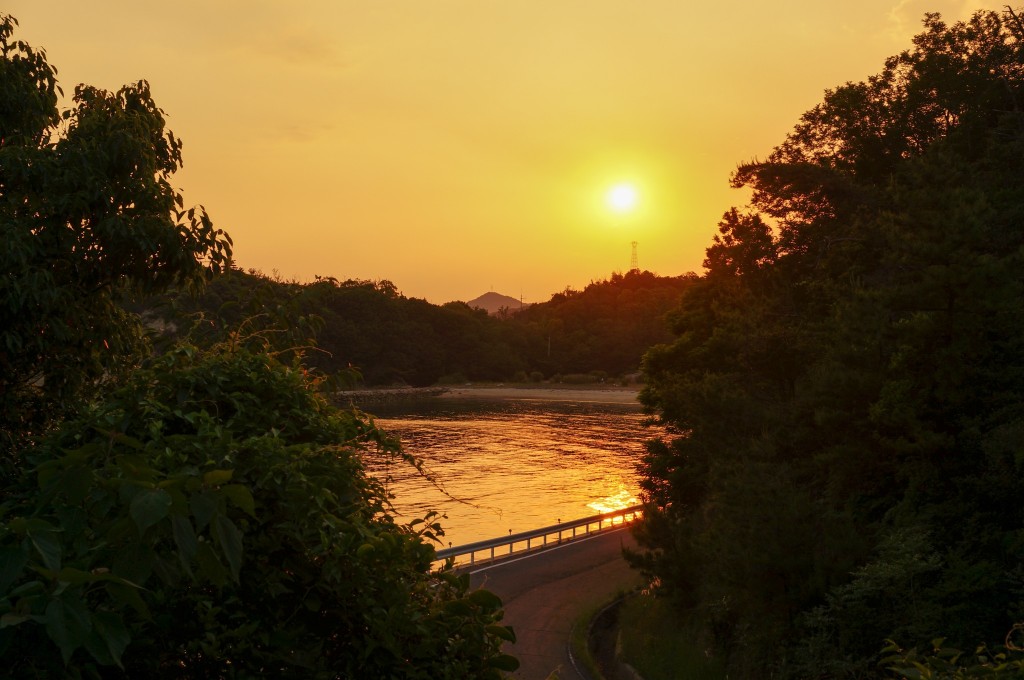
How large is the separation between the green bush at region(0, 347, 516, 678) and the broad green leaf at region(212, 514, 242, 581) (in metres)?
0.16

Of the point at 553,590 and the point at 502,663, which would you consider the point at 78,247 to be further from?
the point at 553,590

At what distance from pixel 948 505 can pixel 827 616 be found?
3291 millimetres

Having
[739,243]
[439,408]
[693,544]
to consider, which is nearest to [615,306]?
[439,408]

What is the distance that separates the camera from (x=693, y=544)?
23219 millimetres

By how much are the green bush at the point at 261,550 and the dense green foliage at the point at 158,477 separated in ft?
0.04

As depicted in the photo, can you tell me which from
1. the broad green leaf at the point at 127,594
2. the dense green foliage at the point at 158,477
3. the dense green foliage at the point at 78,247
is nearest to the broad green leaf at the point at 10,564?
the dense green foliage at the point at 158,477

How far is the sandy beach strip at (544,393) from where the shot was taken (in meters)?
130

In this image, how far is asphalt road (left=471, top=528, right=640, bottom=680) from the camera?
69.4ft

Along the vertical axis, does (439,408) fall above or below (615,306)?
below

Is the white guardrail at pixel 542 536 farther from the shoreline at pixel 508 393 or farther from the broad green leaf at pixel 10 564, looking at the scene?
the shoreline at pixel 508 393

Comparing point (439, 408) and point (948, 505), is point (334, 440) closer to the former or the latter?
point (948, 505)

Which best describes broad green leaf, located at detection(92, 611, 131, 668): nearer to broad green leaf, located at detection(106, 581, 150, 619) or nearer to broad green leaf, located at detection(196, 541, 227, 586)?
broad green leaf, located at detection(106, 581, 150, 619)

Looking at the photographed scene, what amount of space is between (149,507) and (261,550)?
185 cm

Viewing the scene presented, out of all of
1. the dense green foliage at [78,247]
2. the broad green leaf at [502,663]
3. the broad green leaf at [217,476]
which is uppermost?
the dense green foliage at [78,247]
